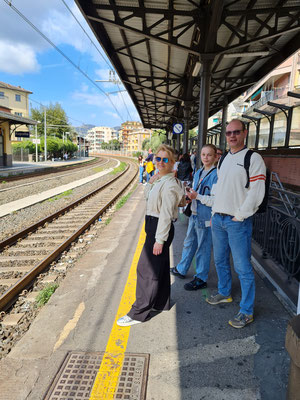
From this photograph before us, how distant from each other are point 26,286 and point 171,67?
399 inches

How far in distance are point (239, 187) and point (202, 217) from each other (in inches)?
37.9

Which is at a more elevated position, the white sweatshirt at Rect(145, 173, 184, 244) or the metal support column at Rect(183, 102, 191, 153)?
the metal support column at Rect(183, 102, 191, 153)

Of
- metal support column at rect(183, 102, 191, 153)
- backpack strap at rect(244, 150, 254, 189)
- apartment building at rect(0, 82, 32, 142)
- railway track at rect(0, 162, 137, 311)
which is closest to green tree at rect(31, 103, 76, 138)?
apartment building at rect(0, 82, 32, 142)

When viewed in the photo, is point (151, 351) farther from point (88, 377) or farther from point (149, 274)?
point (149, 274)

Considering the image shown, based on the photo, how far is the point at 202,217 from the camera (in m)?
3.75

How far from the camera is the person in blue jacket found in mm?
3656

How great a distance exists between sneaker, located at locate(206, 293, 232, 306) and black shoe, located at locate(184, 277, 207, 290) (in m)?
0.33

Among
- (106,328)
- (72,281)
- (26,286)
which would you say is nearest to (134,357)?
(106,328)

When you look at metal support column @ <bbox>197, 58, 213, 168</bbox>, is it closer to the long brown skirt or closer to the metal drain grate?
the long brown skirt

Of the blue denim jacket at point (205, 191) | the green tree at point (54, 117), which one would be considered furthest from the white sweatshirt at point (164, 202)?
the green tree at point (54, 117)

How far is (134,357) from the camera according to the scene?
255cm

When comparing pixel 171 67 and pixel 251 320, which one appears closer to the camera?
pixel 251 320

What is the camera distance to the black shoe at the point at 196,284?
3.77 metres

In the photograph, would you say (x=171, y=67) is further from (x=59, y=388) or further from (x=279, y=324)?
(x=59, y=388)
